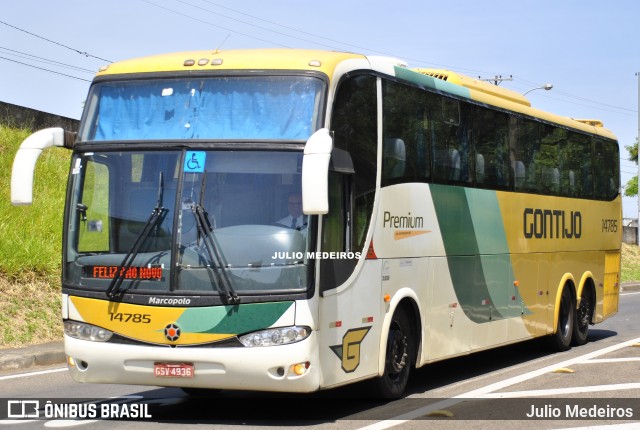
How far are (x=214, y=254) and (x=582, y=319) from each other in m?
10.4

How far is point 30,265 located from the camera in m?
19.0

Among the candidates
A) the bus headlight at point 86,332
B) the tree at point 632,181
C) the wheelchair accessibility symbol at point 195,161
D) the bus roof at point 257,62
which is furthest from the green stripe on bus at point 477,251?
the tree at point 632,181

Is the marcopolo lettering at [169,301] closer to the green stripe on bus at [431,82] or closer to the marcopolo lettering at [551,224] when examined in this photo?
the green stripe on bus at [431,82]

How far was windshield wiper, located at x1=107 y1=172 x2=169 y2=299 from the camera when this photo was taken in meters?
9.57

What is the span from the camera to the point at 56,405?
1106 centimetres

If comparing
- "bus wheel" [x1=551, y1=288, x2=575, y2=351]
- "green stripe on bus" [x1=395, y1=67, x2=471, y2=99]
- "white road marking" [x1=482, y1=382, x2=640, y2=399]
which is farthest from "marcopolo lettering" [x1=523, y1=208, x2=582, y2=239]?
"white road marking" [x1=482, y1=382, x2=640, y2=399]

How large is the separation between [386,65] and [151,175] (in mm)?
3028

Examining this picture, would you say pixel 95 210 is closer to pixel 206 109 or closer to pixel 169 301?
pixel 169 301

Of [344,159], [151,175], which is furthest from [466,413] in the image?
[151,175]

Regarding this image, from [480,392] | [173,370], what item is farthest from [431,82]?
[173,370]

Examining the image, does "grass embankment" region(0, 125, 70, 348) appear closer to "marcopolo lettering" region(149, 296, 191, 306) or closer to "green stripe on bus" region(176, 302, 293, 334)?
"marcopolo lettering" region(149, 296, 191, 306)

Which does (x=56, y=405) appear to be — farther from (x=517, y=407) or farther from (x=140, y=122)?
(x=517, y=407)

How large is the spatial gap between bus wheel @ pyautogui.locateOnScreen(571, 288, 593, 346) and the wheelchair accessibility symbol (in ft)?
32.6

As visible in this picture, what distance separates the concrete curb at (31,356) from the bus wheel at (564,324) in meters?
7.57
